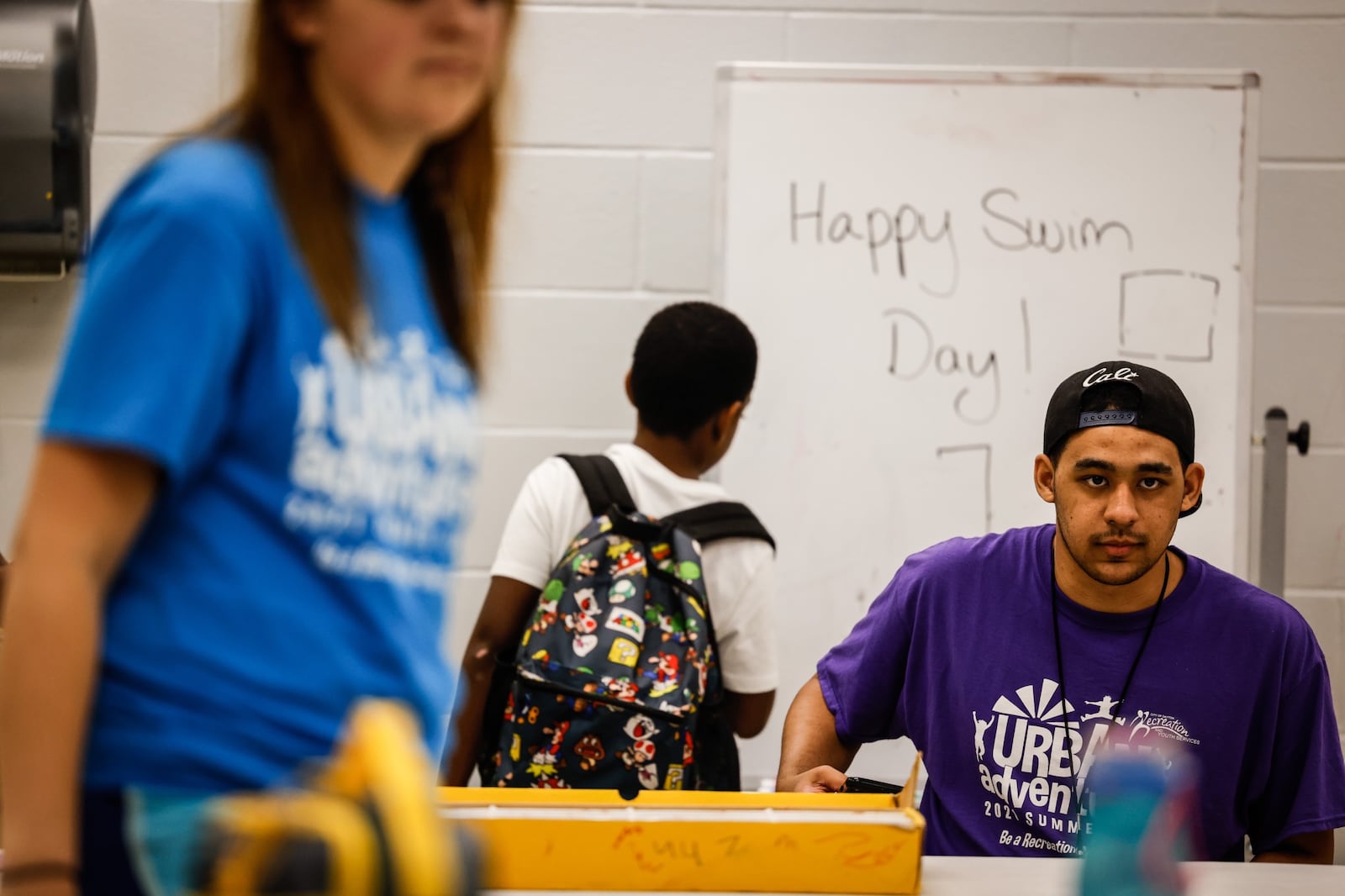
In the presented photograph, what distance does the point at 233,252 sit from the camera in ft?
1.89

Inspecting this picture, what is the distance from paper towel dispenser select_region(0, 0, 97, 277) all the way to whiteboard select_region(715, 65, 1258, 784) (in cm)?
107

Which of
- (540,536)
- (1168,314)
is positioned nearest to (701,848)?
(540,536)

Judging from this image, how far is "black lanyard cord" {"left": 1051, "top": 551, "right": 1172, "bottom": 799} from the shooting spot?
1424 mm

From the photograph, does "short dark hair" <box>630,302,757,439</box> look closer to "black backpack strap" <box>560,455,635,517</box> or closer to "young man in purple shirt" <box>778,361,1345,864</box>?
"black backpack strap" <box>560,455,635,517</box>

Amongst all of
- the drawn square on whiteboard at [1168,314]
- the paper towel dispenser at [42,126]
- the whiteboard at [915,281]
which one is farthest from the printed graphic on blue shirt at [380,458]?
Result: the paper towel dispenser at [42,126]

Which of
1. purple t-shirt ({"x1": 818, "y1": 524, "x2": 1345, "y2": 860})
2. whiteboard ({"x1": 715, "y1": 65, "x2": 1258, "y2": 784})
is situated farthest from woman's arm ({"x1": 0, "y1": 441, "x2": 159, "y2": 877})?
whiteboard ({"x1": 715, "y1": 65, "x2": 1258, "y2": 784})

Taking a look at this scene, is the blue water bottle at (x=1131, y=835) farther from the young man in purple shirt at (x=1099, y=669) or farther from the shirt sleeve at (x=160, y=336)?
the young man in purple shirt at (x=1099, y=669)

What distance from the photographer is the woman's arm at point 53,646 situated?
55 cm

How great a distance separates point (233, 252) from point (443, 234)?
172mm

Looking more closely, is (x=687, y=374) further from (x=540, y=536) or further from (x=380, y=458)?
(x=380, y=458)

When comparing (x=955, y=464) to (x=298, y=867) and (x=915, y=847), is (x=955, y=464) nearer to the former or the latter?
(x=915, y=847)

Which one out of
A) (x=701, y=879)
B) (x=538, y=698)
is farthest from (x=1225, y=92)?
(x=701, y=879)

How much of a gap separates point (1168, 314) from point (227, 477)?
193 centimetres

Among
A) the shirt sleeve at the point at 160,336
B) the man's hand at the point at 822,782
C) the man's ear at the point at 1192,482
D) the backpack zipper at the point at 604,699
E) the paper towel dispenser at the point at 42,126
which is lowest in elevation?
the man's hand at the point at 822,782
